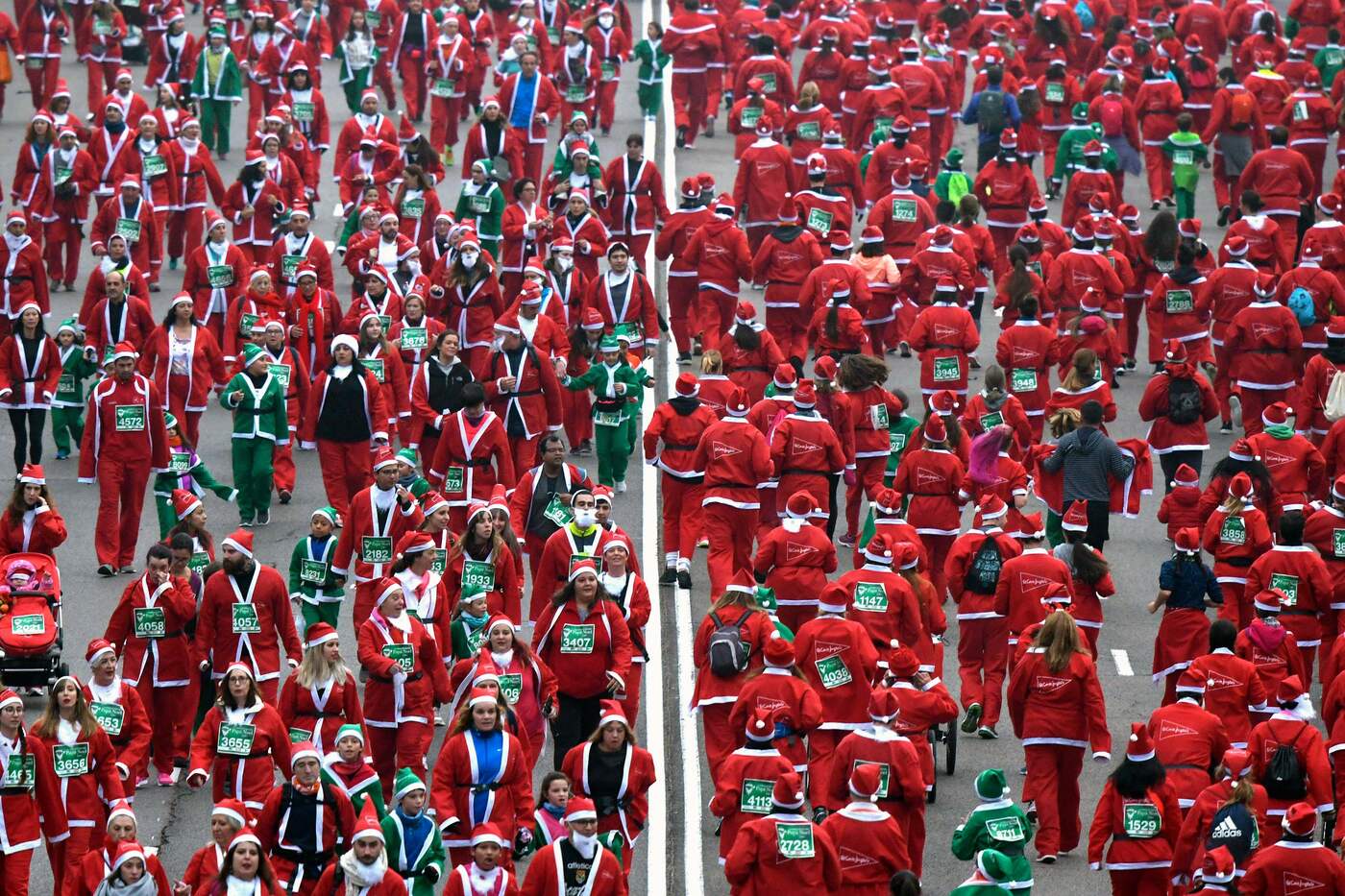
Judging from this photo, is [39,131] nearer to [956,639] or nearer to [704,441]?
[704,441]

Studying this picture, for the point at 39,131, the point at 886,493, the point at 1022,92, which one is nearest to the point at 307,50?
the point at 39,131

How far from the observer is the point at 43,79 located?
32.4m

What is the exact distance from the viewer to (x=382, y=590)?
16.0 meters

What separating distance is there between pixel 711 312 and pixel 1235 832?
11.1 metres

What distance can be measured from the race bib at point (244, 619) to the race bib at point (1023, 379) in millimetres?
7891

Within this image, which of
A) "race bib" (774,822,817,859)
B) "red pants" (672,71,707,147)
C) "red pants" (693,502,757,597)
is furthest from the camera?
"red pants" (672,71,707,147)

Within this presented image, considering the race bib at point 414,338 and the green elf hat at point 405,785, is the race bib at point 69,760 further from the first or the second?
the race bib at point 414,338

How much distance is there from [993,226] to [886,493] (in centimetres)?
968

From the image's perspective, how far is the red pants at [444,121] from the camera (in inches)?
1215

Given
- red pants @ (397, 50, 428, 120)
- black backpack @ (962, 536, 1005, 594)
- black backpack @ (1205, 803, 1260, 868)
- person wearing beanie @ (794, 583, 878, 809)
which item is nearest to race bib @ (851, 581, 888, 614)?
person wearing beanie @ (794, 583, 878, 809)

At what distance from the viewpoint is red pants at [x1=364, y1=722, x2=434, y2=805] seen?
16016 mm

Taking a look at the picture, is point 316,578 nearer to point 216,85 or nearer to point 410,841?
point 410,841

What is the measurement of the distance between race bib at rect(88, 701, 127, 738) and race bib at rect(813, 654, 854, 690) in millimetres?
4280

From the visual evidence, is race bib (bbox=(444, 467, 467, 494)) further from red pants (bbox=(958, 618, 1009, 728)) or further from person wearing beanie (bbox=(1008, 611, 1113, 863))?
person wearing beanie (bbox=(1008, 611, 1113, 863))
